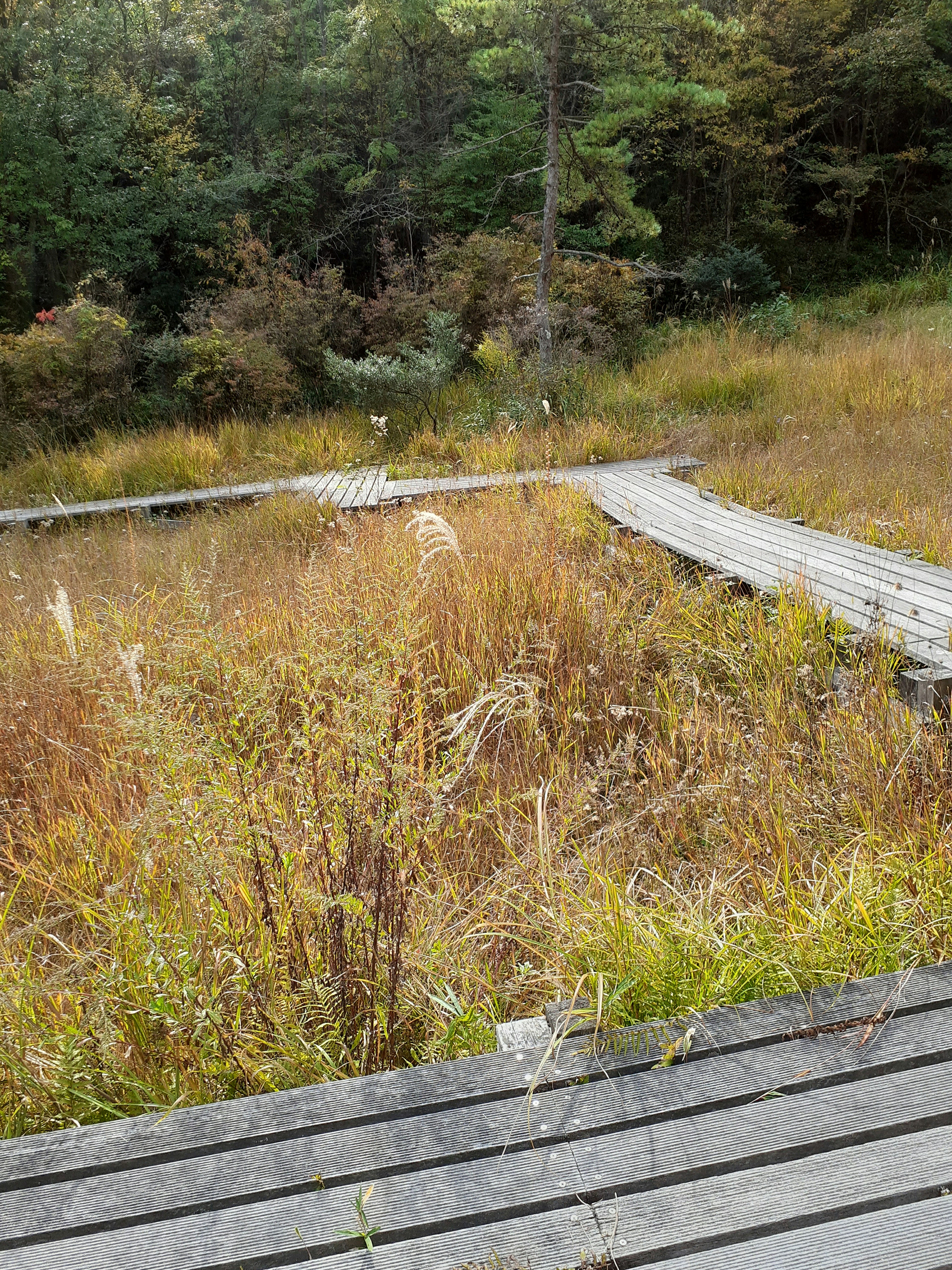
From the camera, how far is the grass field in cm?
158

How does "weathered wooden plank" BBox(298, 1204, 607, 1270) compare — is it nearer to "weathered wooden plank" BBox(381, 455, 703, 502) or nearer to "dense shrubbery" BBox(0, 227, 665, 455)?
"weathered wooden plank" BBox(381, 455, 703, 502)

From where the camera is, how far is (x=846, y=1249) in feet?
3.44

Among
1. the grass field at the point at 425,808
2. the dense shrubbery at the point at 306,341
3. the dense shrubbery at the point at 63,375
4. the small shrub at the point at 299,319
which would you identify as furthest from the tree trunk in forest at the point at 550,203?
the dense shrubbery at the point at 63,375

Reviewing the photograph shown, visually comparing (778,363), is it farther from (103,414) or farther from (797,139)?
(797,139)

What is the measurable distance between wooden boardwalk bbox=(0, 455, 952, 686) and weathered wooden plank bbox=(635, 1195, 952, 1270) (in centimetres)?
Result: 185

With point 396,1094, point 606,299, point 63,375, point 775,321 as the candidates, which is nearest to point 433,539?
point 396,1094

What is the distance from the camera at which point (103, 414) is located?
1066cm

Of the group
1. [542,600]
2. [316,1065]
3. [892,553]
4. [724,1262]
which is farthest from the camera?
[892,553]

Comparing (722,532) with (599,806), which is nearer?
(599,806)

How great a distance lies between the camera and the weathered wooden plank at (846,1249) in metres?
1.04

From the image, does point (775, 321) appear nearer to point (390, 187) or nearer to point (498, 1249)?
point (390, 187)

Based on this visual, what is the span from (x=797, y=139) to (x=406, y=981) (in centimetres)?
1900

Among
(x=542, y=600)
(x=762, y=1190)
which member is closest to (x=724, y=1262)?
(x=762, y=1190)

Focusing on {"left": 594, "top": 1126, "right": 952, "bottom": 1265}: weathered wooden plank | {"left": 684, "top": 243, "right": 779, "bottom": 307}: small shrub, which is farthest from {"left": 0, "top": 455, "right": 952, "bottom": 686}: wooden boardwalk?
{"left": 684, "top": 243, "right": 779, "bottom": 307}: small shrub
